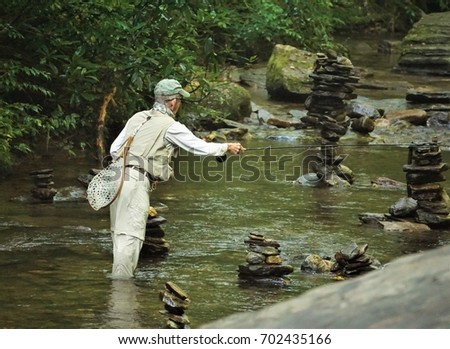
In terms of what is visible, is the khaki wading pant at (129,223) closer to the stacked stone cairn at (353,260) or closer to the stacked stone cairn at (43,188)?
the stacked stone cairn at (353,260)

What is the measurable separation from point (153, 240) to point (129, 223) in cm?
102

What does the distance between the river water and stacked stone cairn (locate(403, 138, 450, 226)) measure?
341 millimetres

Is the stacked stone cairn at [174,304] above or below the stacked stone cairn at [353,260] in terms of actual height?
above

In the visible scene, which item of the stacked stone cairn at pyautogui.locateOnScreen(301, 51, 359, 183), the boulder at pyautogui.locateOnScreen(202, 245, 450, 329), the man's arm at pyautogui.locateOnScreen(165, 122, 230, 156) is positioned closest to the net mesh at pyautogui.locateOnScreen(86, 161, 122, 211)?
the man's arm at pyautogui.locateOnScreen(165, 122, 230, 156)

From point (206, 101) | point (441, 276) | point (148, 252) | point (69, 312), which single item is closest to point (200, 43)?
point (206, 101)

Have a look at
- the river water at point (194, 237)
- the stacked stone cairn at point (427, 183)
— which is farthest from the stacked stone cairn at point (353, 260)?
the stacked stone cairn at point (427, 183)

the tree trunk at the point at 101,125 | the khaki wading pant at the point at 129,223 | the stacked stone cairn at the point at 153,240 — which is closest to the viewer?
the khaki wading pant at the point at 129,223

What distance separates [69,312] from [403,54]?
18.8 meters

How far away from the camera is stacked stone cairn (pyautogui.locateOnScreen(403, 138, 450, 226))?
11.7m

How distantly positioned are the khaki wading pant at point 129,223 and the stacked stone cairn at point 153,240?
92 cm

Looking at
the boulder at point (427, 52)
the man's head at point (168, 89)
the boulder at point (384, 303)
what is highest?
the man's head at point (168, 89)

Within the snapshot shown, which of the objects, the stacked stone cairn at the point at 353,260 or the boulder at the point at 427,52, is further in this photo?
the boulder at the point at 427,52

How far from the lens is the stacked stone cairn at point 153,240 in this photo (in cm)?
985

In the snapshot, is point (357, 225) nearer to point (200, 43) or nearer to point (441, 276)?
point (200, 43)
